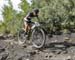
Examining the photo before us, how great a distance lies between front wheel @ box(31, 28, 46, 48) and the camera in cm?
1220

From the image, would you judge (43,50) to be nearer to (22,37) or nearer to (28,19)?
(28,19)

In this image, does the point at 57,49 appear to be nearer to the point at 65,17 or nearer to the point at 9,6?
the point at 65,17

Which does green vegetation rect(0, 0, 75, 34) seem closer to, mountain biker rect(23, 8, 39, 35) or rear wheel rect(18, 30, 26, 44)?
rear wheel rect(18, 30, 26, 44)

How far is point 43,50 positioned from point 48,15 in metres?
3.63

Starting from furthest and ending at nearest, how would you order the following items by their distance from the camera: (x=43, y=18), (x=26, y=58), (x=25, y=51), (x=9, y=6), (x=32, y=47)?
(x=9, y=6)
(x=43, y=18)
(x=32, y=47)
(x=25, y=51)
(x=26, y=58)

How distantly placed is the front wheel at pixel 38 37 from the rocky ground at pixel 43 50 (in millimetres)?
211

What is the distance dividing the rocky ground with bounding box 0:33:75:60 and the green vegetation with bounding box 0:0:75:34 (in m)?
0.99

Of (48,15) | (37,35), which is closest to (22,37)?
(37,35)

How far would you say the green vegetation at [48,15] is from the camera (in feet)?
47.6

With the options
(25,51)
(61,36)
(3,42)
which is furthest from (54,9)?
(25,51)

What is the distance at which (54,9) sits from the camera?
1498cm

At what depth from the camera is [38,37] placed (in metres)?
12.5

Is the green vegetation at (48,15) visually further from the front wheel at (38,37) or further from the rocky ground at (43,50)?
the front wheel at (38,37)

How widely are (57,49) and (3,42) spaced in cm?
329
